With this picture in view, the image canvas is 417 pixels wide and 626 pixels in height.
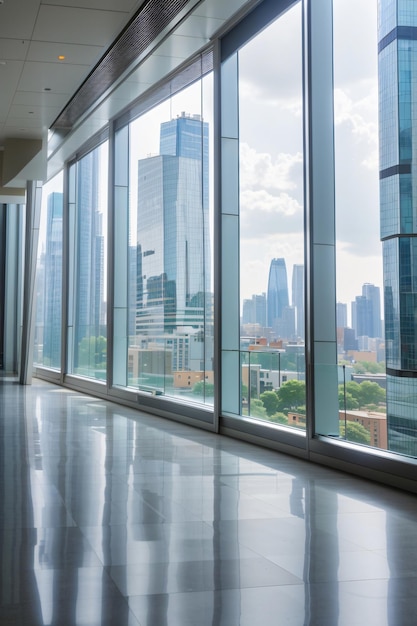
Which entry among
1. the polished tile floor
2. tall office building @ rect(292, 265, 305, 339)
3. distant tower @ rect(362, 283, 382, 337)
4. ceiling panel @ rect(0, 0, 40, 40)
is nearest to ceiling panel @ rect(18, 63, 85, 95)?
ceiling panel @ rect(0, 0, 40, 40)

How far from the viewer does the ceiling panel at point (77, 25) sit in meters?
8.39

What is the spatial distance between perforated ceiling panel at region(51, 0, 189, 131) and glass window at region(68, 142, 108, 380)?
2580mm

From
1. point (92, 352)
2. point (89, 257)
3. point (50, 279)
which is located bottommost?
point (92, 352)

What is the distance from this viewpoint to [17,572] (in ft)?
11.9

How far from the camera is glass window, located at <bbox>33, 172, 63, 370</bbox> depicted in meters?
18.5

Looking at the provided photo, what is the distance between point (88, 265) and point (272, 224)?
8010mm

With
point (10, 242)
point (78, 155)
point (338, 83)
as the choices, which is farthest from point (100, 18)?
point (10, 242)

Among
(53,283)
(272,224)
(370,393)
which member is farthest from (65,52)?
(53,283)

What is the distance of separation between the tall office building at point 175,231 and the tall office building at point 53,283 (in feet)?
20.0

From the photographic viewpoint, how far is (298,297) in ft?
26.0

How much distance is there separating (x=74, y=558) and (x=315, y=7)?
19.0 ft

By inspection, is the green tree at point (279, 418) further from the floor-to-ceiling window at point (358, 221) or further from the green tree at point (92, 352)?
the green tree at point (92, 352)

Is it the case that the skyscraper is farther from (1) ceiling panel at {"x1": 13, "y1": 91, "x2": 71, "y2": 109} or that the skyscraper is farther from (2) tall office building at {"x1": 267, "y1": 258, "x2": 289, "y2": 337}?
(1) ceiling panel at {"x1": 13, "y1": 91, "x2": 71, "y2": 109}

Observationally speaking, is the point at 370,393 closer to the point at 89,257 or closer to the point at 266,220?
the point at 266,220
